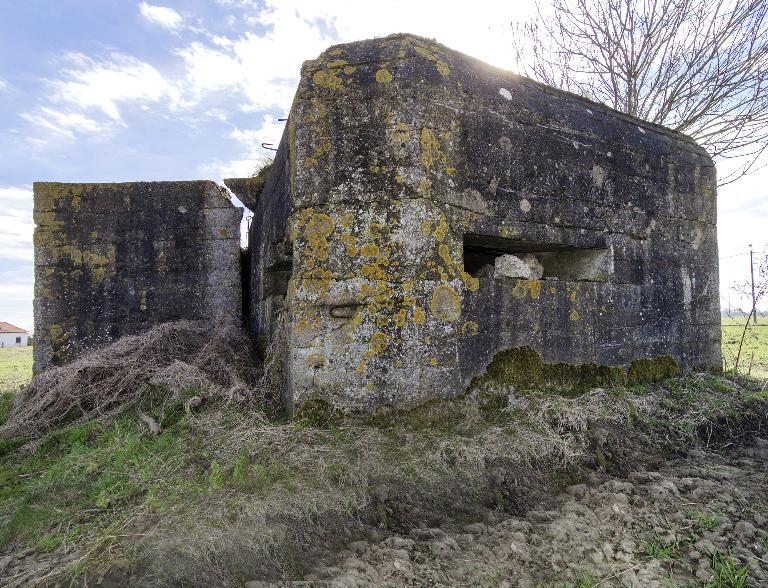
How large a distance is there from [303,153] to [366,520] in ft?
7.58

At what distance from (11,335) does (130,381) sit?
67.1 meters

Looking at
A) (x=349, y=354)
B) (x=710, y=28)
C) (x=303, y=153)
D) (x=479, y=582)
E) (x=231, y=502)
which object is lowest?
(x=479, y=582)

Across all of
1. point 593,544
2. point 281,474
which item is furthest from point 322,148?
point 593,544

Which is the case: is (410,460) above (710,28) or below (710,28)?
below

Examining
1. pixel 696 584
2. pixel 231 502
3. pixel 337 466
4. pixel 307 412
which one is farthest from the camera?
pixel 307 412

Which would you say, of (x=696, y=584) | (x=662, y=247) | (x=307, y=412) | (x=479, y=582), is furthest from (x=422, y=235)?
(x=662, y=247)

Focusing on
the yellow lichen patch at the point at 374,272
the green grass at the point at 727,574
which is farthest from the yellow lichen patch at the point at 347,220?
the green grass at the point at 727,574

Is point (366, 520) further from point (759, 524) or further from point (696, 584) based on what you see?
point (759, 524)

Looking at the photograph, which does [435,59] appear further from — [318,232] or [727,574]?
[727,574]

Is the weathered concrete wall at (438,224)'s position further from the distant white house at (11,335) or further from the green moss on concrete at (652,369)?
the distant white house at (11,335)

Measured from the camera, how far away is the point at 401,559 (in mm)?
2098

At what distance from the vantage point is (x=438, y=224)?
3.34 metres

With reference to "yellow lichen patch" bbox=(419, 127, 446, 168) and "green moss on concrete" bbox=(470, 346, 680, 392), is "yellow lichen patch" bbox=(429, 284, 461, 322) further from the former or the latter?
"yellow lichen patch" bbox=(419, 127, 446, 168)

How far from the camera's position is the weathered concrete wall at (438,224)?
10.6 feet
